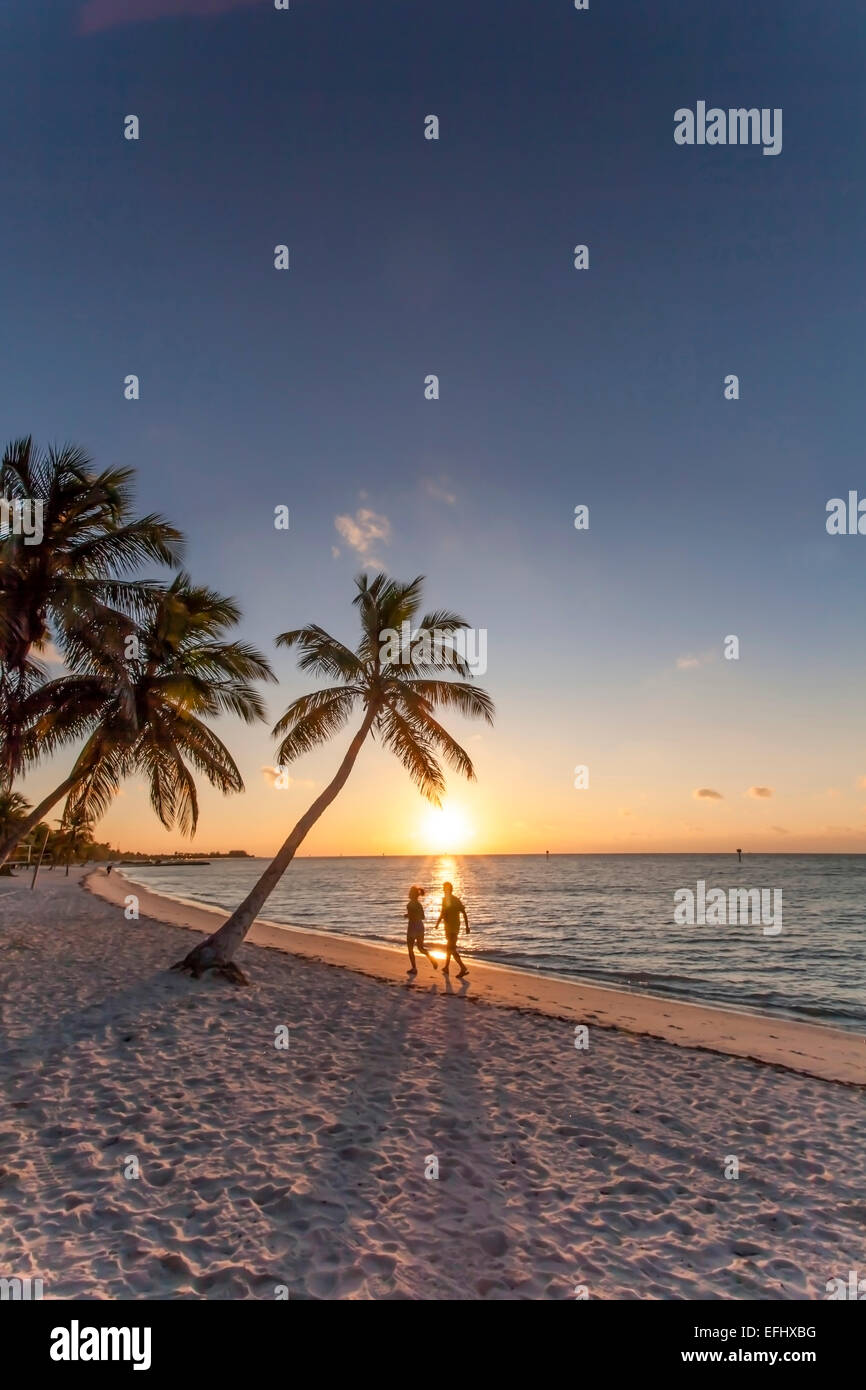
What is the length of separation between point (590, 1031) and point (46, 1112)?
28.9ft

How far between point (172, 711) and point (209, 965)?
23.2 ft

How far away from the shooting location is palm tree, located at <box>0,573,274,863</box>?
1658 centimetres

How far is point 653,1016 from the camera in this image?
1396 cm

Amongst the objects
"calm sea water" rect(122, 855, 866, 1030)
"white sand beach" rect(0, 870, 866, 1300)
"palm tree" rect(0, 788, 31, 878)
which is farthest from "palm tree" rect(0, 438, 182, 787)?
"palm tree" rect(0, 788, 31, 878)

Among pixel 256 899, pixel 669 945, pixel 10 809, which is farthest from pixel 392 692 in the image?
pixel 10 809

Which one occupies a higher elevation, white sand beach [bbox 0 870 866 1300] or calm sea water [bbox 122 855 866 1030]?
white sand beach [bbox 0 870 866 1300]

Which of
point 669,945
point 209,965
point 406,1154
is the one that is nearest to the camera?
point 406,1154

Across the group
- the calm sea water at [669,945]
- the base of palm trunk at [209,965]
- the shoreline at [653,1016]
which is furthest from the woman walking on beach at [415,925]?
the calm sea water at [669,945]

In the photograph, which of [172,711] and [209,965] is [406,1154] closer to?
[209,965]

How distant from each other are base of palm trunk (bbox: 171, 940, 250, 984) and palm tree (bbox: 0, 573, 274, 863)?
3.96m

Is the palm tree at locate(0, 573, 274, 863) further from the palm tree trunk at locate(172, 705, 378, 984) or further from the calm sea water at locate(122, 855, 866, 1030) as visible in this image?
the calm sea water at locate(122, 855, 866, 1030)

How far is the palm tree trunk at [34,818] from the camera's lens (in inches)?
578

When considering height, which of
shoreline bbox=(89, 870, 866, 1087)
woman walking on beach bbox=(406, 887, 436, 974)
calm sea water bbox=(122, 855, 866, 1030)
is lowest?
calm sea water bbox=(122, 855, 866, 1030)

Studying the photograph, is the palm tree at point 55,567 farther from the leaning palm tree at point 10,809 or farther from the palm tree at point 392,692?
the leaning palm tree at point 10,809
